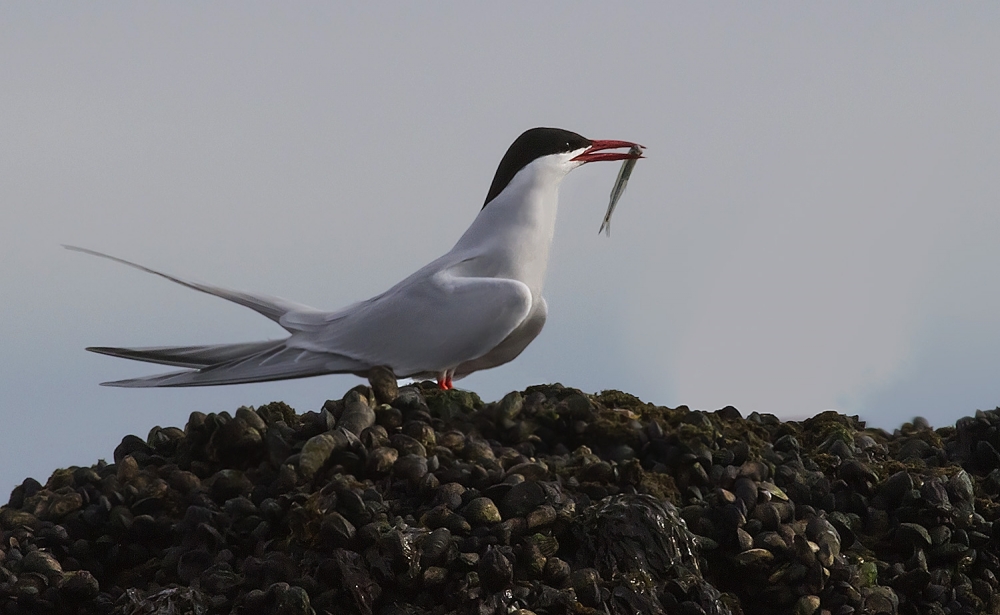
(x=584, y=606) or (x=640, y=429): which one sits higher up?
(x=640, y=429)

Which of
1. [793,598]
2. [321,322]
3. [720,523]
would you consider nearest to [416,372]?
[321,322]

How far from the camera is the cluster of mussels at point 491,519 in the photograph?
4.42 m

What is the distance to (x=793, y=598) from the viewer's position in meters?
4.77

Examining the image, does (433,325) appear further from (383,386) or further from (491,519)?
(491,519)

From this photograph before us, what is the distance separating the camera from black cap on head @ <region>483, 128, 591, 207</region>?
21.5 feet

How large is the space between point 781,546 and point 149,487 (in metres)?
2.84

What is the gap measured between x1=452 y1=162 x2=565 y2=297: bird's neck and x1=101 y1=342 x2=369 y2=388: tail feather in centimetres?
89

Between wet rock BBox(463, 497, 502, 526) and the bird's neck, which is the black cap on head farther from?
wet rock BBox(463, 497, 502, 526)

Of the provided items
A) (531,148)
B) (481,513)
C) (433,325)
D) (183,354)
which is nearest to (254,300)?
(183,354)

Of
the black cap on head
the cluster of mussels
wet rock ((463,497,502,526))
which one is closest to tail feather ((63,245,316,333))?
the cluster of mussels

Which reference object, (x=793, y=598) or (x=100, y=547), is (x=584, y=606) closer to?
(x=793, y=598)

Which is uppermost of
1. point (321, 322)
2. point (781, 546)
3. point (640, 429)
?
point (321, 322)

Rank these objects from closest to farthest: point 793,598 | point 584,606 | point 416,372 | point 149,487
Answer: point 584,606 < point 793,598 < point 149,487 < point 416,372

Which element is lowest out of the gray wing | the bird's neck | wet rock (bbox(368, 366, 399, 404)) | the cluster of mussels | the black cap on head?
the cluster of mussels
